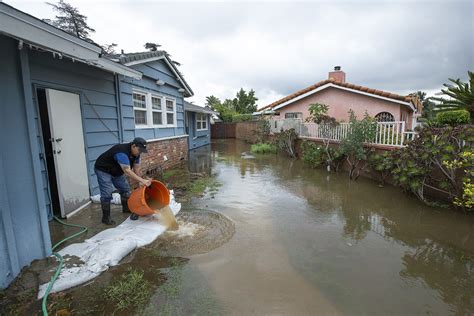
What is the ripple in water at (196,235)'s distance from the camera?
Answer: 10.8ft

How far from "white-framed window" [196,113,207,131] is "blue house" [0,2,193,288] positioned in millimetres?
8340

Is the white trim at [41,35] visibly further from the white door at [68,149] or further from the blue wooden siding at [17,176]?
the white door at [68,149]

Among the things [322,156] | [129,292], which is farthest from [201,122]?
[129,292]

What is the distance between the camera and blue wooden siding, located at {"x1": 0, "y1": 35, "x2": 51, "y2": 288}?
239 centimetres

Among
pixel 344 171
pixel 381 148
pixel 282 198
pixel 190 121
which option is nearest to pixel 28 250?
pixel 282 198

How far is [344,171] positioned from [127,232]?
7.61 meters

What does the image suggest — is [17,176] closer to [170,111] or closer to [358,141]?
[170,111]

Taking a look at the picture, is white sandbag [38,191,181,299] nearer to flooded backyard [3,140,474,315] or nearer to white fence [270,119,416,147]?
flooded backyard [3,140,474,315]

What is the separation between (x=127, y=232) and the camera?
349cm

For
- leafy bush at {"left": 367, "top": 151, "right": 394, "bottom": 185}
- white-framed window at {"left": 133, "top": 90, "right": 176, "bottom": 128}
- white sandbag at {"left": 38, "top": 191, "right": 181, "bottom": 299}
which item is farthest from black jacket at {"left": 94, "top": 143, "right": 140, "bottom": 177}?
leafy bush at {"left": 367, "top": 151, "right": 394, "bottom": 185}

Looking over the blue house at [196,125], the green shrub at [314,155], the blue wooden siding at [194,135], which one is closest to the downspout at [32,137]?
the green shrub at [314,155]

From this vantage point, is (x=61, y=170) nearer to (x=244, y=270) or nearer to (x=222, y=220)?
(x=222, y=220)

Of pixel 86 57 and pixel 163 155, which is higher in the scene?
pixel 86 57

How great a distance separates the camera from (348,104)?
12.7 m
